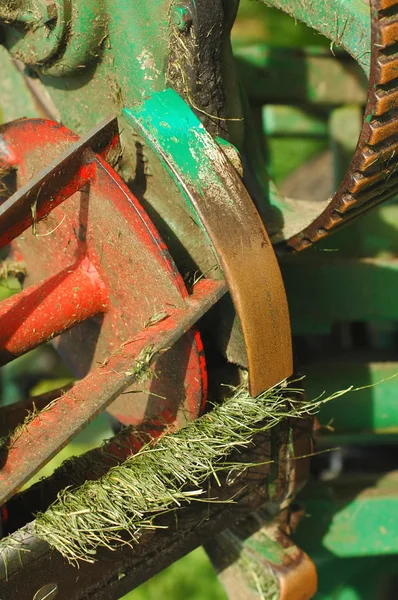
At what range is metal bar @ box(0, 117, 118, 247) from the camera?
820mm

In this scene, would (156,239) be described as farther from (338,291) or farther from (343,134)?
(343,134)

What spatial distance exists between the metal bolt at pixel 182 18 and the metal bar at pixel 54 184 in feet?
0.45

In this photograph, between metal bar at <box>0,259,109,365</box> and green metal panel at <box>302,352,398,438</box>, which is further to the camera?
green metal panel at <box>302,352,398,438</box>

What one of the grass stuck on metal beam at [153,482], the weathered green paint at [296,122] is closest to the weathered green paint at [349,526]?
the grass stuck on metal beam at [153,482]

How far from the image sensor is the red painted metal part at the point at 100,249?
833 millimetres

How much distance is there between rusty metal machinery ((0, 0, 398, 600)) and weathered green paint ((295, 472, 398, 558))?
0.17m

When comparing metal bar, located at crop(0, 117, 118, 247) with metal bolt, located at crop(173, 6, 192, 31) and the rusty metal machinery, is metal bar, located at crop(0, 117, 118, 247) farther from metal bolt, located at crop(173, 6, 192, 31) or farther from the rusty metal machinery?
metal bolt, located at crop(173, 6, 192, 31)

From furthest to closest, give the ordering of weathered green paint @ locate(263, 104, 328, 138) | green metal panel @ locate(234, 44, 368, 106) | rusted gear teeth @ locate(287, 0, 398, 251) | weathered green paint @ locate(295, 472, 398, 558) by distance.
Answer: weathered green paint @ locate(263, 104, 328, 138), green metal panel @ locate(234, 44, 368, 106), weathered green paint @ locate(295, 472, 398, 558), rusted gear teeth @ locate(287, 0, 398, 251)

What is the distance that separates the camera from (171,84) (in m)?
0.95

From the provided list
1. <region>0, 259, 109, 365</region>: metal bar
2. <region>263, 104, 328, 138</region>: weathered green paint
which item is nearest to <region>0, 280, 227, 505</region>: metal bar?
<region>0, 259, 109, 365</region>: metal bar

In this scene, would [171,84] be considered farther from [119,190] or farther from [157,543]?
[157,543]

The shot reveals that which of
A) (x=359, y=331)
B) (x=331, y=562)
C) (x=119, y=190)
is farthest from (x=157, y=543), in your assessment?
(x=359, y=331)

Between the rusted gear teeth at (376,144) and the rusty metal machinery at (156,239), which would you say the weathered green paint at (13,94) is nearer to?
the rusty metal machinery at (156,239)

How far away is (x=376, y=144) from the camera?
85 centimetres
